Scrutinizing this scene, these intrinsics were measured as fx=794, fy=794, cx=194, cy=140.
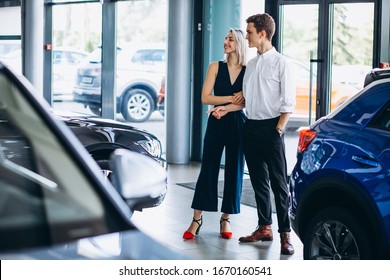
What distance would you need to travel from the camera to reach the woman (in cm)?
653

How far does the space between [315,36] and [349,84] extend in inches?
30.2

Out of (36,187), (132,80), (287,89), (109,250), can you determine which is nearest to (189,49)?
(132,80)

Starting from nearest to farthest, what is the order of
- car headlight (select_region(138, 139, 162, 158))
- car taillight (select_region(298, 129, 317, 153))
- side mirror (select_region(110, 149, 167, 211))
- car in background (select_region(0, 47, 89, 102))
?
side mirror (select_region(110, 149, 167, 211)) < car taillight (select_region(298, 129, 317, 153)) < car headlight (select_region(138, 139, 162, 158)) < car in background (select_region(0, 47, 89, 102))

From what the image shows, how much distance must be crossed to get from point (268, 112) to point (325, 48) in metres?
3.96

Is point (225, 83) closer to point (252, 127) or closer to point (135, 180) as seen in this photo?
point (252, 127)

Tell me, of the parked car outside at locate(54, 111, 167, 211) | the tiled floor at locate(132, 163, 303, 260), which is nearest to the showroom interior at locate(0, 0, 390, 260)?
the tiled floor at locate(132, 163, 303, 260)

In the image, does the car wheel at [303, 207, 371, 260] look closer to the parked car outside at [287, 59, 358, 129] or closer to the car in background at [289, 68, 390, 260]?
the car in background at [289, 68, 390, 260]

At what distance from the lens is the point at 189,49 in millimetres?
12203

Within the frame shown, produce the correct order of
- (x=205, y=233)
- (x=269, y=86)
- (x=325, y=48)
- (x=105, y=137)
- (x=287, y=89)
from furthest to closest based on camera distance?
(x=325, y=48), (x=205, y=233), (x=105, y=137), (x=269, y=86), (x=287, y=89)

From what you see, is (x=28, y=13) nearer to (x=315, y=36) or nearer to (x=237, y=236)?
(x=315, y=36)

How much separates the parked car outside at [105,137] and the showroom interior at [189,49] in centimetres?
67

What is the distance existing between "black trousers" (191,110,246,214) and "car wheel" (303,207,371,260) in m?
1.89

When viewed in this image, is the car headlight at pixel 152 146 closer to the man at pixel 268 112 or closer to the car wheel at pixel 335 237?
the man at pixel 268 112
